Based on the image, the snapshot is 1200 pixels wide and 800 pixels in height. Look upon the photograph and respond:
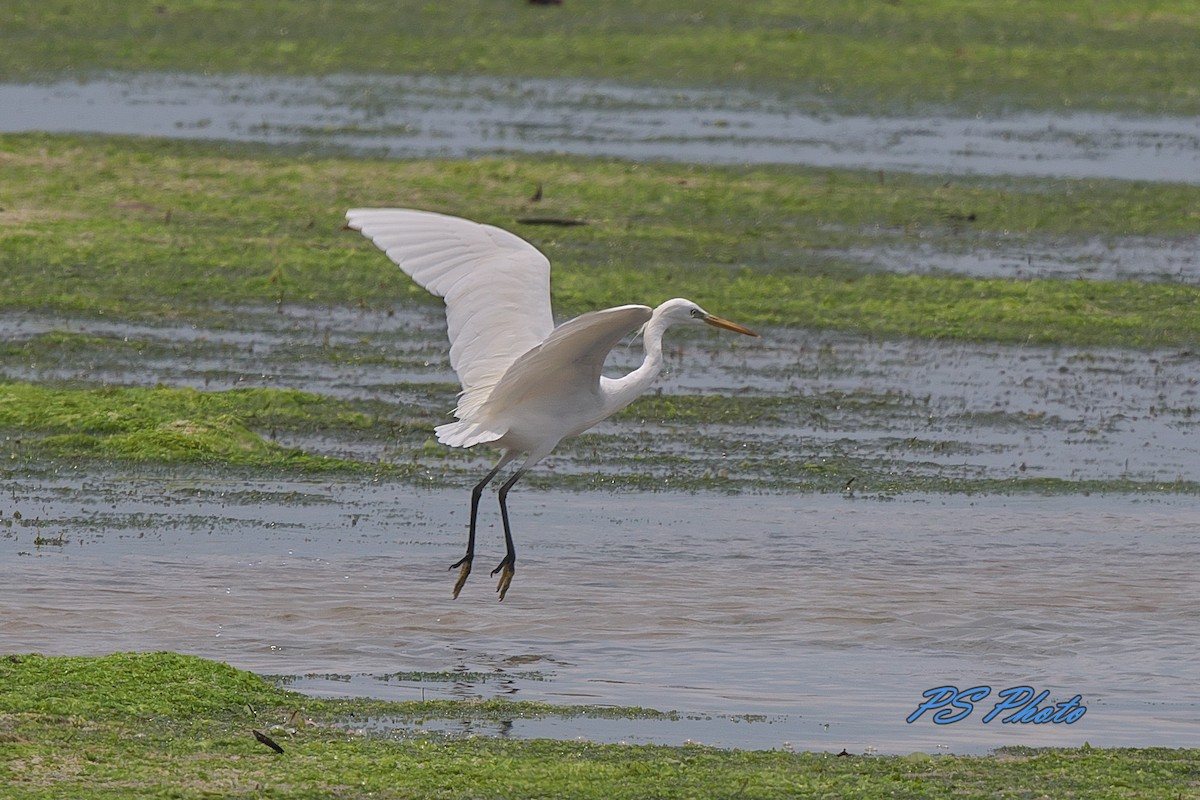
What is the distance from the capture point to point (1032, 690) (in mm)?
7715

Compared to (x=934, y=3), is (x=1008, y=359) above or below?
below

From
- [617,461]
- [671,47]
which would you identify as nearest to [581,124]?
[671,47]

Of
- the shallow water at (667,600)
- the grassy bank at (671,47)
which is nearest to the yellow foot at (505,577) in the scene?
the shallow water at (667,600)

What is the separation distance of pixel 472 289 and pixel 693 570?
168 cm

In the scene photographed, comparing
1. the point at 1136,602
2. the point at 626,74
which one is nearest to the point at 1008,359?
the point at 1136,602

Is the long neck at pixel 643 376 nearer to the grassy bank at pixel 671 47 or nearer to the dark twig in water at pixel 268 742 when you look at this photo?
the dark twig in water at pixel 268 742

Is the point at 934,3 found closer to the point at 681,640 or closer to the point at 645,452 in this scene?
the point at 645,452

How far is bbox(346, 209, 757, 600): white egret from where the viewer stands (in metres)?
8.49

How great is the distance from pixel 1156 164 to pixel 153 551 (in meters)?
13.6

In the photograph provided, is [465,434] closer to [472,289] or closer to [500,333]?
[500,333]

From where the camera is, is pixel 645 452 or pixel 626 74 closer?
pixel 645 452

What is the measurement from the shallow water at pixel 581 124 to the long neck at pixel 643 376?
10378 millimetres

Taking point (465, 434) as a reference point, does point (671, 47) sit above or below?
above

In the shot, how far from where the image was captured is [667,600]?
8844mm
